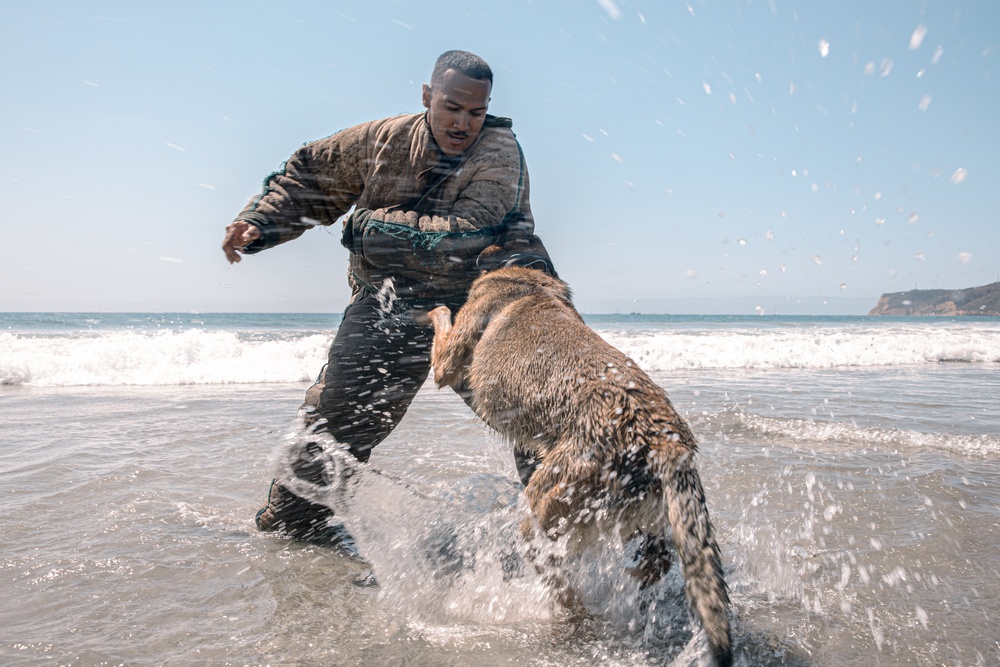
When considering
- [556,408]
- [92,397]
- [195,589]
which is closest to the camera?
[556,408]

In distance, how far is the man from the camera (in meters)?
3.11

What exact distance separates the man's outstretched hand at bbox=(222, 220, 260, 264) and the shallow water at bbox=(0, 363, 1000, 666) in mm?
1137

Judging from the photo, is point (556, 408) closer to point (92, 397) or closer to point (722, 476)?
point (722, 476)

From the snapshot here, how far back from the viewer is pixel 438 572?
292 cm

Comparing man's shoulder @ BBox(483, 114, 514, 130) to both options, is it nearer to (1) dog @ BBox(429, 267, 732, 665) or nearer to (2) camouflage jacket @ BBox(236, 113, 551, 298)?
(2) camouflage jacket @ BBox(236, 113, 551, 298)

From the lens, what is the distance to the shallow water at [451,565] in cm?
237

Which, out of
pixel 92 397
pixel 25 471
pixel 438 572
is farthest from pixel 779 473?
pixel 92 397

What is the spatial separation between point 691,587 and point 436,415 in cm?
525

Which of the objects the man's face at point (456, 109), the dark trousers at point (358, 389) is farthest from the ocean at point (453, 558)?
the man's face at point (456, 109)

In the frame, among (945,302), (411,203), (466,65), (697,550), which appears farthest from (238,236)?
(945,302)

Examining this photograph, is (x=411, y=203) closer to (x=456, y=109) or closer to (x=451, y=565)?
(x=456, y=109)

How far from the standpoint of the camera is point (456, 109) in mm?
3074

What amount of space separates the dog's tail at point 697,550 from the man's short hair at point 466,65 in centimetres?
203

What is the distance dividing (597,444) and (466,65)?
1.97 metres
